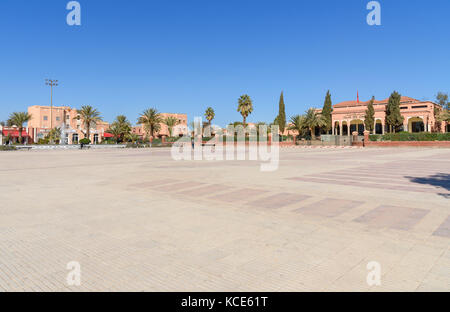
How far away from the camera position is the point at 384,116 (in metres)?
58.7

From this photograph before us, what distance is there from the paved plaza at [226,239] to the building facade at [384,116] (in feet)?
183

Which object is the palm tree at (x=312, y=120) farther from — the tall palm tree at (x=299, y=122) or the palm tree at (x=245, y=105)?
the palm tree at (x=245, y=105)

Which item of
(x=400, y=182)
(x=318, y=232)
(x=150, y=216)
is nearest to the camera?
(x=318, y=232)

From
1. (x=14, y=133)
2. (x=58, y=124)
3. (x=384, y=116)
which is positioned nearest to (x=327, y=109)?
(x=384, y=116)

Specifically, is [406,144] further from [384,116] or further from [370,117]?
[384,116]

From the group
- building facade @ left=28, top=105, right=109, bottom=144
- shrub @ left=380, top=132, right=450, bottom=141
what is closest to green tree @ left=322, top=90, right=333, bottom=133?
shrub @ left=380, top=132, right=450, bottom=141

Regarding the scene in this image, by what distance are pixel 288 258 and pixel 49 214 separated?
4914 millimetres

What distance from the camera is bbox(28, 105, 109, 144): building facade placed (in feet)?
255

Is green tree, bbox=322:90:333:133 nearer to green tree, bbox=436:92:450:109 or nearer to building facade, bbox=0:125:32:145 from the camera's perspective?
green tree, bbox=436:92:450:109

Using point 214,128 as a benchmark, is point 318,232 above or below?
below

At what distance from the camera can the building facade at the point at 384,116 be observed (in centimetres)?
5609
